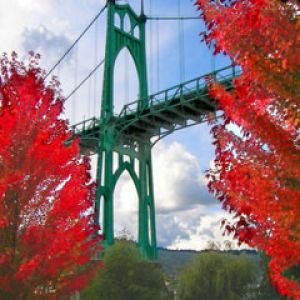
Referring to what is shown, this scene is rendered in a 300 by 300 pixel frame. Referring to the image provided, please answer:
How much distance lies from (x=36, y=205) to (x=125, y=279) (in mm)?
20151

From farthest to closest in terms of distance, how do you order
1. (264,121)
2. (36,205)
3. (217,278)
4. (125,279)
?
1. (217,278)
2. (125,279)
3. (36,205)
4. (264,121)

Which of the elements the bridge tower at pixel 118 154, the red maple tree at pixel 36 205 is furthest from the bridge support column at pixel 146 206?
the red maple tree at pixel 36 205

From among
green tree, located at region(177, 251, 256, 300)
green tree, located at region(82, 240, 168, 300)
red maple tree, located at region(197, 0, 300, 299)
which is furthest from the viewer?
green tree, located at region(177, 251, 256, 300)

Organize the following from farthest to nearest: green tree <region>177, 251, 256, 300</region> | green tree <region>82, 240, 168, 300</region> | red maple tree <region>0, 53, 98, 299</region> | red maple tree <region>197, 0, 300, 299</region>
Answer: green tree <region>177, 251, 256, 300</region>, green tree <region>82, 240, 168, 300</region>, red maple tree <region>0, 53, 98, 299</region>, red maple tree <region>197, 0, 300, 299</region>

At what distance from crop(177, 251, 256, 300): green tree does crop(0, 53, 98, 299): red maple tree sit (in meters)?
24.8

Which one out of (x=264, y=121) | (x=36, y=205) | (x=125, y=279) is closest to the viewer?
(x=264, y=121)

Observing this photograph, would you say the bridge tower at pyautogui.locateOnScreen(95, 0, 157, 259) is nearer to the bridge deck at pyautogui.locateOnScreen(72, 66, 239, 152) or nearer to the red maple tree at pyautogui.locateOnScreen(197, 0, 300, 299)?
the bridge deck at pyautogui.locateOnScreen(72, 66, 239, 152)

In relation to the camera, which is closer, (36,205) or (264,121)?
(264,121)

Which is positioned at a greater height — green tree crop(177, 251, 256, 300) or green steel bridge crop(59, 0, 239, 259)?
green steel bridge crop(59, 0, 239, 259)

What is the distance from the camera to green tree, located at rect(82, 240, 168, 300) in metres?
30.2

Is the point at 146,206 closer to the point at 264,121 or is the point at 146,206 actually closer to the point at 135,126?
the point at 135,126

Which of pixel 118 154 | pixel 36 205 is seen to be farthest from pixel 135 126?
pixel 36 205

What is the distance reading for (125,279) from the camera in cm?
3066

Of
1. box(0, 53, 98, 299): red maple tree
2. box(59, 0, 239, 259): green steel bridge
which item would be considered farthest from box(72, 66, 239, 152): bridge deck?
box(0, 53, 98, 299): red maple tree
